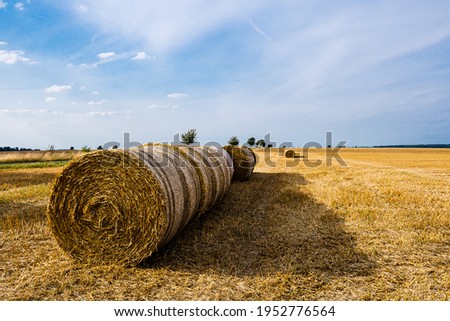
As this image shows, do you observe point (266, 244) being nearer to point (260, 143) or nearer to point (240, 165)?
point (240, 165)

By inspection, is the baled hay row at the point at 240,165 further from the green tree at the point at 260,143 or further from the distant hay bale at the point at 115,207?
the green tree at the point at 260,143

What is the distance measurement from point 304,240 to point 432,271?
1864mm

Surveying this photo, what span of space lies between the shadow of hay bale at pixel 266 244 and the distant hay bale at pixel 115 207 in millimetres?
477

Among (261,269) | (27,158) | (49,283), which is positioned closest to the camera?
(49,283)

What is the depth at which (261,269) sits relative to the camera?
4.36 meters

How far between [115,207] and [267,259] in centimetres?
235

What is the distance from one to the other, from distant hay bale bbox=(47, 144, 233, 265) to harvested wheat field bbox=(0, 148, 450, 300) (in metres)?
0.27

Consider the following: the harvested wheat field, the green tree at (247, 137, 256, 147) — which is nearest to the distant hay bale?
the harvested wheat field

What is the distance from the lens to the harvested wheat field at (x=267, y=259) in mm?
3826

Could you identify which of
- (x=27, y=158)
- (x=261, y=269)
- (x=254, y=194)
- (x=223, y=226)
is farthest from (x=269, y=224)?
(x=27, y=158)

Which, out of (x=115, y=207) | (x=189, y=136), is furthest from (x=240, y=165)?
(x=189, y=136)

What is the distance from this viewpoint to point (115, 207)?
462 centimetres

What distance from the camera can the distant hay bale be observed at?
4477 millimetres
